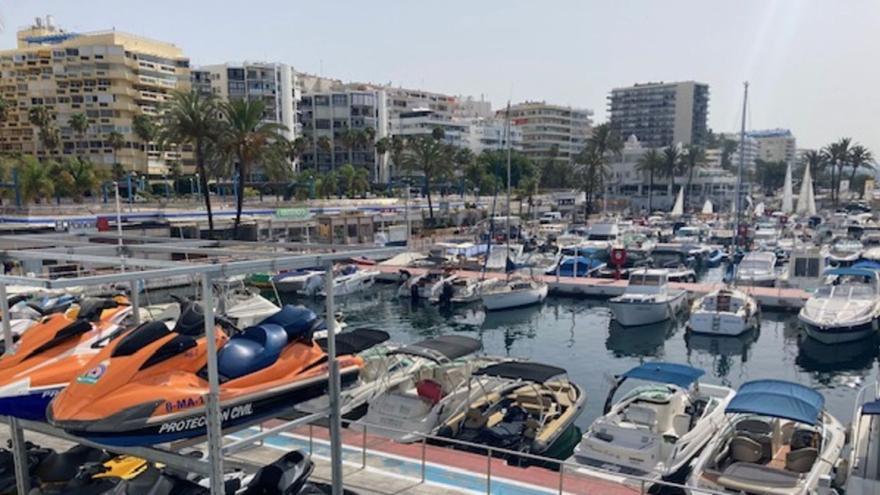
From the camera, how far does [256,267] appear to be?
23.4 feet

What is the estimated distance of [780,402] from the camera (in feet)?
47.0

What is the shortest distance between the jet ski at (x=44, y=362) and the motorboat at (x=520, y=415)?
9.79m

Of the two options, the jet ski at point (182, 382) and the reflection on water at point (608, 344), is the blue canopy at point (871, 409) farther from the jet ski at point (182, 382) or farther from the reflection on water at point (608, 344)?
the jet ski at point (182, 382)

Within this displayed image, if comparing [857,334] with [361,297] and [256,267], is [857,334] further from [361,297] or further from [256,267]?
[256,267]

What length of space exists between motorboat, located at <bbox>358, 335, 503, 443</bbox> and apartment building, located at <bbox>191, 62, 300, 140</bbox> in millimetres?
92332

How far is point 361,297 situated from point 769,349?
24440 millimetres

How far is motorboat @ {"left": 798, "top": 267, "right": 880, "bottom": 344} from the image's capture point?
30.3 m

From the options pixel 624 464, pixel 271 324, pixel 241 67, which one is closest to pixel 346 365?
pixel 271 324

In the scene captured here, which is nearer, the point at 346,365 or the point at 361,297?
the point at 346,365

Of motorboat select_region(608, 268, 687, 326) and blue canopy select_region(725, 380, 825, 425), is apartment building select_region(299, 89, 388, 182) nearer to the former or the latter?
motorboat select_region(608, 268, 687, 326)

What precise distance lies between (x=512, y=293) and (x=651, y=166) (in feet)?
245

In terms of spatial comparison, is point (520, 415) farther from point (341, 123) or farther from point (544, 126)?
point (544, 126)

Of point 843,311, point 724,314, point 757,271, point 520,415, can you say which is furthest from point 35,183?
point 843,311

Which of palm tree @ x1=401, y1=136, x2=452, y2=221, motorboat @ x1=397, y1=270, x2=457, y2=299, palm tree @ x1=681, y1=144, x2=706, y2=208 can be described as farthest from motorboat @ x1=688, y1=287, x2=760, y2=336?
palm tree @ x1=681, y1=144, x2=706, y2=208
